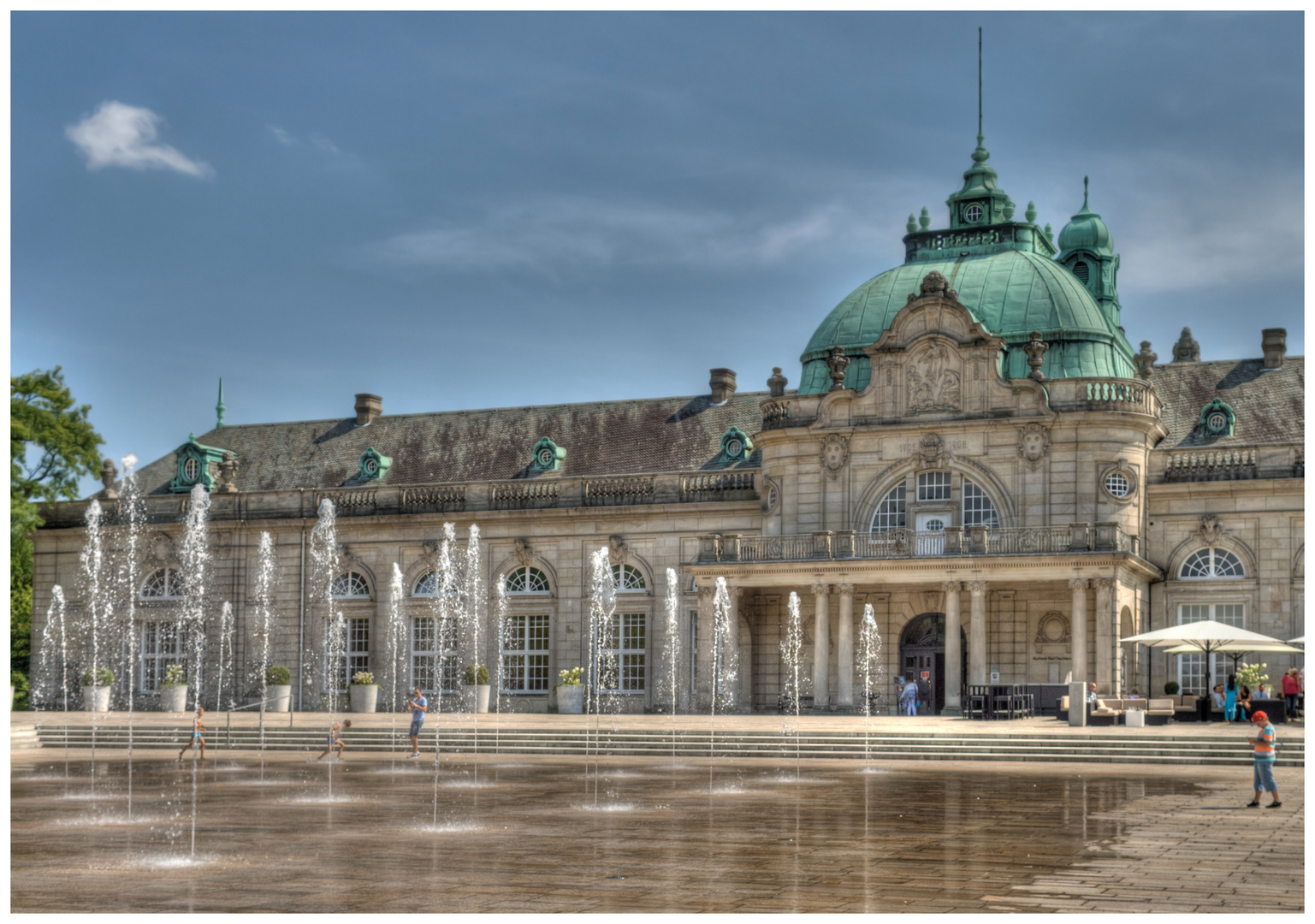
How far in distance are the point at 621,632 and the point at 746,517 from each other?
5175 millimetres

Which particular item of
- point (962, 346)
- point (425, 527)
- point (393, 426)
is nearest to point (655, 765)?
point (962, 346)

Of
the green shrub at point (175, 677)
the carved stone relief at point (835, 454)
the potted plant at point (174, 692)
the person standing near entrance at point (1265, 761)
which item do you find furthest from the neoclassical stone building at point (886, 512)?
the person standing near entrance at point (1265, 761)

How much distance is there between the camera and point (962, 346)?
144 ft

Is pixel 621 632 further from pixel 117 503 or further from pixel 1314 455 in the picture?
pixel 1314 455

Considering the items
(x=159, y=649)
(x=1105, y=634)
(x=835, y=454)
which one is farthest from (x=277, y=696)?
(x=1105, y=634)

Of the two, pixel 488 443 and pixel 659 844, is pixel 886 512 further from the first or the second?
pixel 659 844

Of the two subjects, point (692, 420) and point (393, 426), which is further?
point (393, 426)

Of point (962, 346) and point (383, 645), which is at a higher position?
point (962, 346)

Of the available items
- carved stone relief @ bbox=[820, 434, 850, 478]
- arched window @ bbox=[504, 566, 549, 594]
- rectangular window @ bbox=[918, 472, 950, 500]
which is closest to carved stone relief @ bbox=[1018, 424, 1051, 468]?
rectangular window @ bbox=[918, 472, 950, 500]

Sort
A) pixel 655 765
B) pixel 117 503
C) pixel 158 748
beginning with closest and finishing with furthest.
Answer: pixel 655 765
pixel 158 748
pixel 117 503

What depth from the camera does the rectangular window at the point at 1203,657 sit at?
42.9 metres

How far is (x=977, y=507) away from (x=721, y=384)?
462 inches

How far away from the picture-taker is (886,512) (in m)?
44.8

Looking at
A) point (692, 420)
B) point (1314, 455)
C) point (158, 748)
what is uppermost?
point (692, 420)
